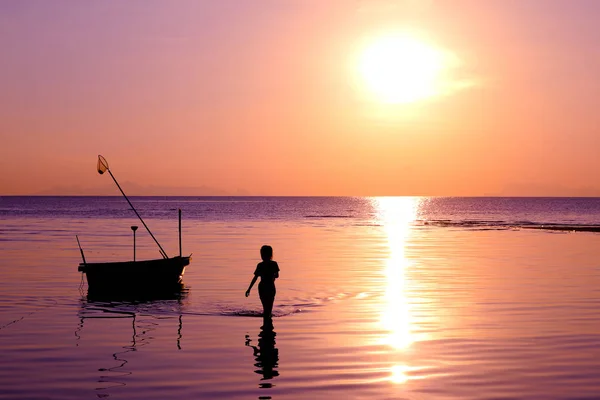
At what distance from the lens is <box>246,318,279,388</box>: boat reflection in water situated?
1356 centimetres

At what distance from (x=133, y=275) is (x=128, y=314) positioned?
229 inches

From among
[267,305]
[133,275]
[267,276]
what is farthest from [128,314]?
[133,275]

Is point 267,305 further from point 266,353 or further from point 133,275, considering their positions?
point 133,275

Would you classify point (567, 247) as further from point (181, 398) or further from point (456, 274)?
point (181, 398)

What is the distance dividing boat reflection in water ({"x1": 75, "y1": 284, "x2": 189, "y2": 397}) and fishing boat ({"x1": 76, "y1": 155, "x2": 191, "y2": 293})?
20 cm

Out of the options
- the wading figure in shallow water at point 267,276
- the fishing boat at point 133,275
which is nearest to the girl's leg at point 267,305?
the wading figure in shallow water at point 267,276

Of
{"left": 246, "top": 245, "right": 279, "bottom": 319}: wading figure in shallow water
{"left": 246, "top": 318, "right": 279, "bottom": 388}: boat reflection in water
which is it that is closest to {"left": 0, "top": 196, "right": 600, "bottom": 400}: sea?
{"left": 246, "top": 318, "right": 279, "bottom": 388}: boat reflection in water

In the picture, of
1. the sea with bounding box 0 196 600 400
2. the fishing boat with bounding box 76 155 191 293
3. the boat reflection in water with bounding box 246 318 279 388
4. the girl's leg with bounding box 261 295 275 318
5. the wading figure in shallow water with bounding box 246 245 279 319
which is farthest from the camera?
the fishing boat with bounding box 76 155 191 293

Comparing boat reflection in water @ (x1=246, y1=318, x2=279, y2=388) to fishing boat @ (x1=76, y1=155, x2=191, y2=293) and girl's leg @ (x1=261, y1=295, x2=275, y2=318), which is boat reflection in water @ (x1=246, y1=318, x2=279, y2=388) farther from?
fishing boat @ (x1=76, y1=155, x2=191, y2=293)

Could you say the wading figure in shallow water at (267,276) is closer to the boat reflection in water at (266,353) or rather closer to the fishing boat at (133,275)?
the boat reflection in water at (266,353)

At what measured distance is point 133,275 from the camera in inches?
1075

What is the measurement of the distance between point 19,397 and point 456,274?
77.4 feet

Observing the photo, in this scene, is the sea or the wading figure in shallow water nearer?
the sea

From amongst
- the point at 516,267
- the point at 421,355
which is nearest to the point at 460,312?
the point at 421,355
